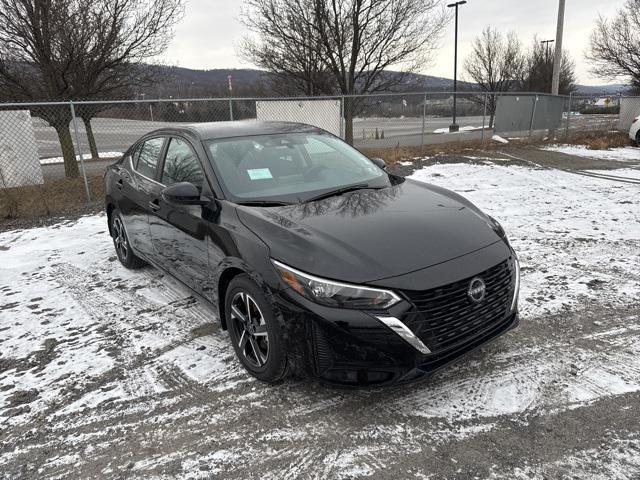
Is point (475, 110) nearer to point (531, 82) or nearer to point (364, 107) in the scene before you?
point (531, 82)

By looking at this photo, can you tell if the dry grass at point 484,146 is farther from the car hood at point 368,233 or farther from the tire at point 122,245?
the car hood at point 368,233

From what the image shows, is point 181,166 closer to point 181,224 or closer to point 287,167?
point 181,224

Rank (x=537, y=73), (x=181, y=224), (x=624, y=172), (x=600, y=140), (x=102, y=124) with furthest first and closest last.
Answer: (x=537, y=73), (x=600, y=140), (x=102, y=124), (x=624, y=172), (x=181, y=224)

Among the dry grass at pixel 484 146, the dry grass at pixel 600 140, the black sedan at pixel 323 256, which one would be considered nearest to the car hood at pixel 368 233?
the black sedan at pixel 323 256

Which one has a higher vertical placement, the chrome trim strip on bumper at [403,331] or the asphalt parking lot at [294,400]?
the chrome trim strip on bumper at [403,331]

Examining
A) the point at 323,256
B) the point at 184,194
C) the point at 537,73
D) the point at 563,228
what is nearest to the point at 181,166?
the point at 184,194

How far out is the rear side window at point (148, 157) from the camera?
4258 mm

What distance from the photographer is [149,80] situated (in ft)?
42.8

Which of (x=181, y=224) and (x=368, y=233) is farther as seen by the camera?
(x=181, y=224)

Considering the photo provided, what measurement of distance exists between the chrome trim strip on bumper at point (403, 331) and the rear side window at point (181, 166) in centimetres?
181

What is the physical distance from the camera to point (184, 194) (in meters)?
→ 3.25

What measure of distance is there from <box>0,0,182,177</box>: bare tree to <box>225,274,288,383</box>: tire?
10.0 metres

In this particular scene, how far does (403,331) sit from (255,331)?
97cm

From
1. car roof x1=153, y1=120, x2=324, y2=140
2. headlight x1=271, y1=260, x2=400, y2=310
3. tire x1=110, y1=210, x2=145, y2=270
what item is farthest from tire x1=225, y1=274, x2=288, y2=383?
tire x1=110, y1=210, x2=145, y2=270
